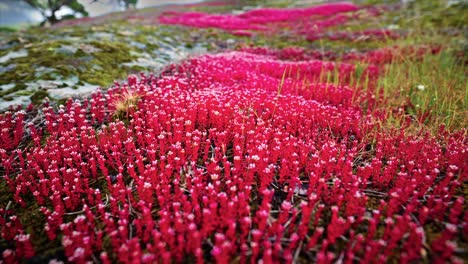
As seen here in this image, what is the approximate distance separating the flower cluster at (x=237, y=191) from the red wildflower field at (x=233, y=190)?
0.8 inches

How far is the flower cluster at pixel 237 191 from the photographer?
2.59 meters

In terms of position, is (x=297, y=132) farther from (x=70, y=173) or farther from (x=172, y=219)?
(x=70, y=173)

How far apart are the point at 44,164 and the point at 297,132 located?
157 inches

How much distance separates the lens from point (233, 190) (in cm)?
299

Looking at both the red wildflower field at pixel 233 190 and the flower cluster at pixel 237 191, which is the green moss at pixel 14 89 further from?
the flower cluster at pixel 237 191

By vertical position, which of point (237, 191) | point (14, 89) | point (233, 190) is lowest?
point (237, 191)

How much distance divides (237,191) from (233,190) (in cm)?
39

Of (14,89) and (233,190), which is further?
(14,89)

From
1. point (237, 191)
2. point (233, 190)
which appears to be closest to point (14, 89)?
point (237, 191)

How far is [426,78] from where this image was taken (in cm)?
754

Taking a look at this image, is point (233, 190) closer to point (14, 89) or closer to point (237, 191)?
point (237, 191)

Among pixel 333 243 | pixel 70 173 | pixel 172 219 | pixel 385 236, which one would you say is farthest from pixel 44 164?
pixel 385 236

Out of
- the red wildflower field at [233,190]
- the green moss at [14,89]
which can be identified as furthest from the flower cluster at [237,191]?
the green moss at [14,89]

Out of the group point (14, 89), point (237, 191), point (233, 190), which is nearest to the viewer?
point (233, 190)
